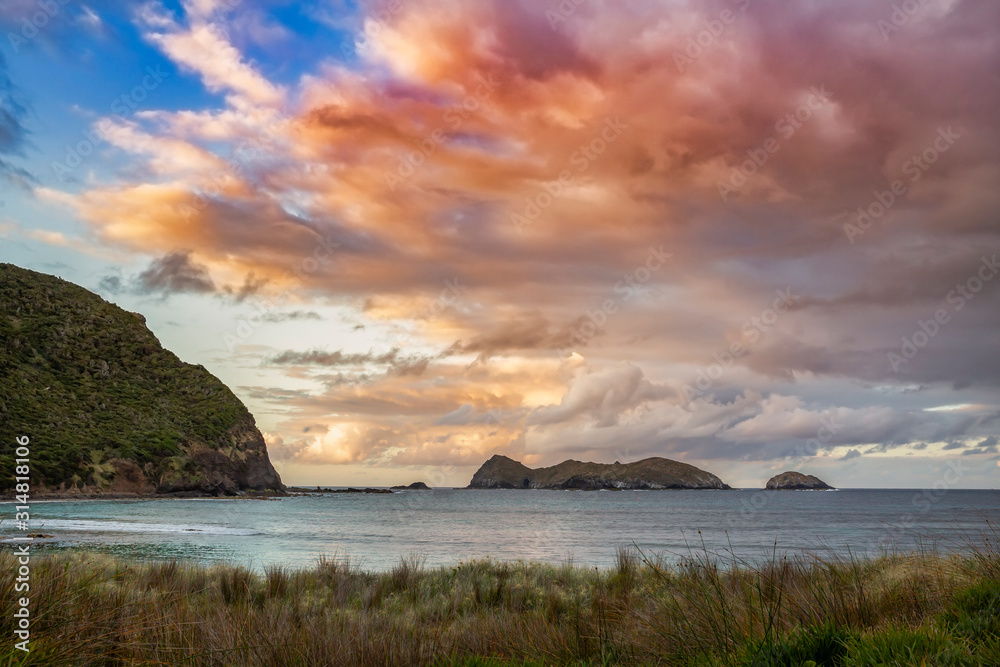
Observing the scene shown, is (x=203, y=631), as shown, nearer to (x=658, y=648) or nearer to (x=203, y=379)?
(x=658, y=648)

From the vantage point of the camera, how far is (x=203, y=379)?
13188 centimetres

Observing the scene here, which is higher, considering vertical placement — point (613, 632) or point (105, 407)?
point (105, 407)

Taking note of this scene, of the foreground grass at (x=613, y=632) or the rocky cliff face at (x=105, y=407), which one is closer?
the foreground grass at (x=613, y=632)

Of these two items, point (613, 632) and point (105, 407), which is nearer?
point (613, 632)

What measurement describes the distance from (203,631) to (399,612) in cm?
514

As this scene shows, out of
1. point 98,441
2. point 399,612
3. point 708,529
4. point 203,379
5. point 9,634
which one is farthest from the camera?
point 203,379

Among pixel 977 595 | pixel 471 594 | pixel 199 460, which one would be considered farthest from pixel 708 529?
pixel 199 460

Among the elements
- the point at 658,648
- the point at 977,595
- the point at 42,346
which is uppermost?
the point at 42,346

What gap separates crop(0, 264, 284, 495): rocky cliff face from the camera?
263 feet

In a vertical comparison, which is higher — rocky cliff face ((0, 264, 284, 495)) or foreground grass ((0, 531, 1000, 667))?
rocky cliff face ((0, 264, 284, 495))

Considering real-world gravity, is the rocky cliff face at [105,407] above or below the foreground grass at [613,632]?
above

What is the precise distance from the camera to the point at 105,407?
9388cm

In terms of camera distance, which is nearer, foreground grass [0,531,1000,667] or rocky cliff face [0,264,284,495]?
foreground grass [0,531,1000,667]

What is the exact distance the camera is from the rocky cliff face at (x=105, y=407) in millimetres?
80062
